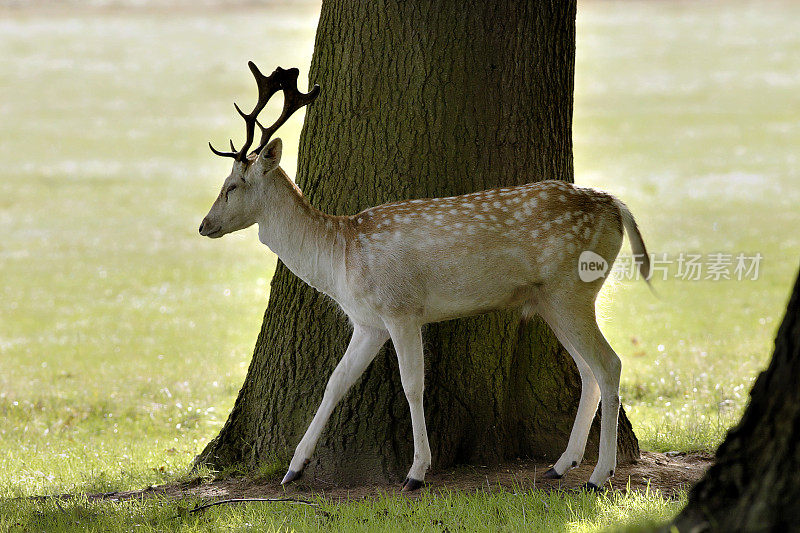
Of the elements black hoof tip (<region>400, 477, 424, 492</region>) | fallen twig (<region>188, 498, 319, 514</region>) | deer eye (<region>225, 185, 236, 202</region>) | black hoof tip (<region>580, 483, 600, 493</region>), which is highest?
deer eye (<region>225, 185, 236, 202</region>)

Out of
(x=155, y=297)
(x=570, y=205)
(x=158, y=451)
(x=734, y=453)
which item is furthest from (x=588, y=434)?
(x=155, y=297)

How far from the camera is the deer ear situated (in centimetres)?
486

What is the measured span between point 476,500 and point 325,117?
2.34 metres

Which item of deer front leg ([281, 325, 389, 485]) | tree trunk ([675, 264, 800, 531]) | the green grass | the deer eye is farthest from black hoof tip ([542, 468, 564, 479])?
tree trunk ([675, 264, 800, 531])

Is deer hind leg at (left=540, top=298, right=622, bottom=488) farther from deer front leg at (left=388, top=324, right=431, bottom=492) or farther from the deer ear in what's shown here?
the deer ear

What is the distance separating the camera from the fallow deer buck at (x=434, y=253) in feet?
15.6

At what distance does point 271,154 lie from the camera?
491 cm

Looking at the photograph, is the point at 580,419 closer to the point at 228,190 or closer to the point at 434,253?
the point at 434,253

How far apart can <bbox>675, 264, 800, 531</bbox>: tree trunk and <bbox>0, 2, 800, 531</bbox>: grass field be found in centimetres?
150

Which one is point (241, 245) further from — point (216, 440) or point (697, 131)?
point (697, 131)

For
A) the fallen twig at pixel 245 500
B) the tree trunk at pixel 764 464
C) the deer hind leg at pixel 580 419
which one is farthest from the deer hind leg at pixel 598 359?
the tree trunk at pixel 764 464

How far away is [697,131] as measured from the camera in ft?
81.9

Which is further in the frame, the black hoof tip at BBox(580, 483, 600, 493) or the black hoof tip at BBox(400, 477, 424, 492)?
the black hoof tip at BBox(400, 477, 424, 492)

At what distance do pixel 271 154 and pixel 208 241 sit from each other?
12124 millimetres
